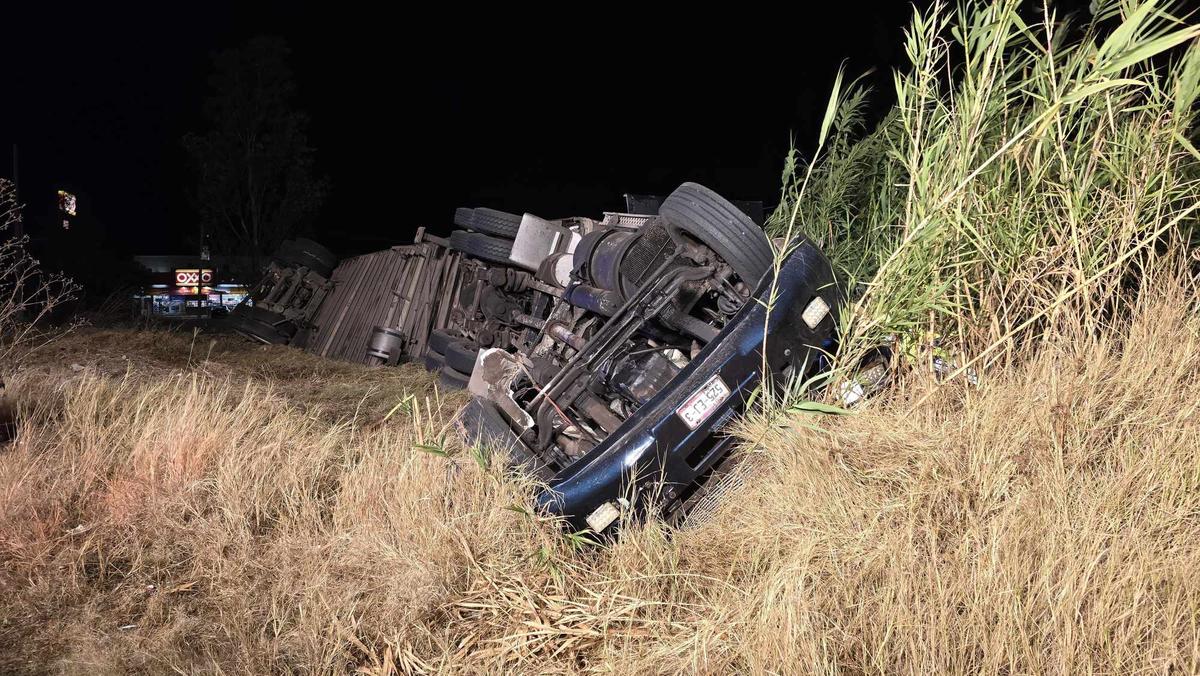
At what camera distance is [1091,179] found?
329cm

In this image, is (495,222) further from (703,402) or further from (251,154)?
(251,154)

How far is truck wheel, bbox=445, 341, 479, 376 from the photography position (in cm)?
724

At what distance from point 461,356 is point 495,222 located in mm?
1314

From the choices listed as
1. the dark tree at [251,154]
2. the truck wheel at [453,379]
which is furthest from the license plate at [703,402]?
the dark tree at [251,154]

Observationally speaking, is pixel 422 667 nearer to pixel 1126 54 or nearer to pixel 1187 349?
pixel 1187 349

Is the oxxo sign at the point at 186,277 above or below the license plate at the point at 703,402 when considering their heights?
below

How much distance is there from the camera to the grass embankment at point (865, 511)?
7.32ft

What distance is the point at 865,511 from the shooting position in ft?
8.73

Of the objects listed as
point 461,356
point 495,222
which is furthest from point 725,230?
point 495,222

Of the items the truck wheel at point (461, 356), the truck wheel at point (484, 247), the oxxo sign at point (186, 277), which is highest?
the truck wheel at point (484, 247)

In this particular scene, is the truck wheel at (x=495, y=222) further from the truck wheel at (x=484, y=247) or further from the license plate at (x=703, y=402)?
the license plate at (x=703, y=402)

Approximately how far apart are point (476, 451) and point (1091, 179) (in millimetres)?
2596

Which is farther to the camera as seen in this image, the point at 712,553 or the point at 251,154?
the point at 251,154

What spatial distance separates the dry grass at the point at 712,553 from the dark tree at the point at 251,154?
17.7 metres
